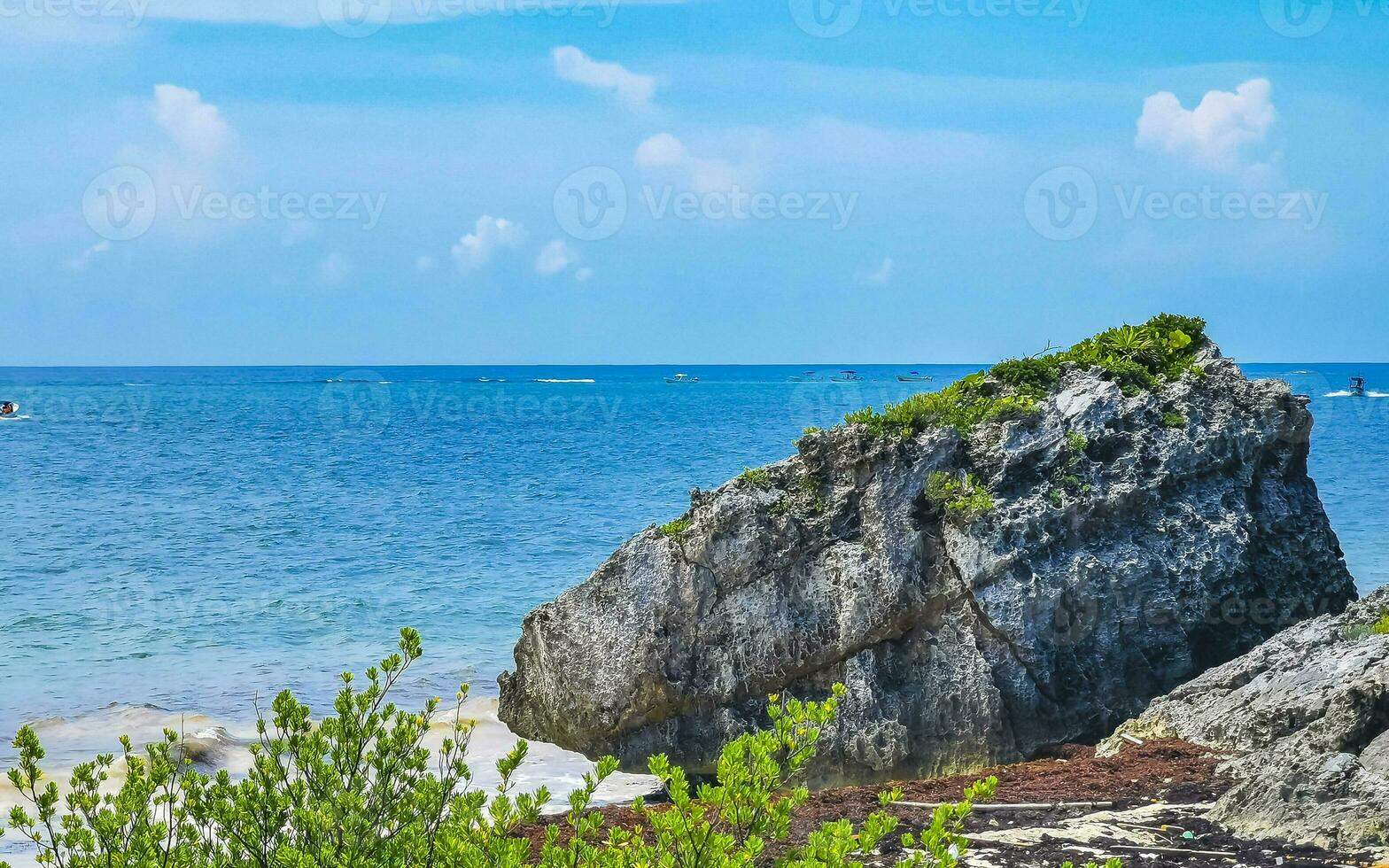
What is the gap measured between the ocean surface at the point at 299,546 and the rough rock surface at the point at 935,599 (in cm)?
379

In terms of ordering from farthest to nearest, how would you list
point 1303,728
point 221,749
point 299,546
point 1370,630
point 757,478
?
point 299,546 < point 221,749 < point 757,478 < point 1370,630 < point 1303,728

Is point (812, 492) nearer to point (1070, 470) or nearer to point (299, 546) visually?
point (1070, 470)

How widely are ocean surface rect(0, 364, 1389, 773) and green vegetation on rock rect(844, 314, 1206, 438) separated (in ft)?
21.1

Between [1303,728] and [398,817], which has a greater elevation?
[398,817]

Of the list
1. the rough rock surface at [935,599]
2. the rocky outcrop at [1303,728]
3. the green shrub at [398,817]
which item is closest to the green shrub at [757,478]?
the rough rock surface at [935,599]

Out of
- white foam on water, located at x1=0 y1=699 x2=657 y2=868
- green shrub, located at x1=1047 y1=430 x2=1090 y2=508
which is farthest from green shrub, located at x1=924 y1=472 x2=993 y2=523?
white foam on water, located at x1=0 y1=699 x2=657 y2=868

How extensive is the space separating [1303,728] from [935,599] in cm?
287

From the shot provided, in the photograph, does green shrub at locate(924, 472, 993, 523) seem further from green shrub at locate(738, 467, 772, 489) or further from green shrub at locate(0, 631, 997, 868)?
green shrub at locate(0, 631, 997, 868)

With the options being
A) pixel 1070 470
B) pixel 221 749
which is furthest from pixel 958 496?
pixel 221 749

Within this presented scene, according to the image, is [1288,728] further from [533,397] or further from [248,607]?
[533,397]

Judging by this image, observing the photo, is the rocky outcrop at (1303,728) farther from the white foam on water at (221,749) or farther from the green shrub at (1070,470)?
the white foam on water at (221,749)

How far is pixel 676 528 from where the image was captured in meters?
10.1

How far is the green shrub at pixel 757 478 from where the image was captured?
33.5ft

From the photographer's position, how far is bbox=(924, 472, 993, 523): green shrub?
9.78m
